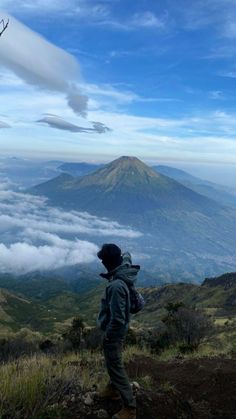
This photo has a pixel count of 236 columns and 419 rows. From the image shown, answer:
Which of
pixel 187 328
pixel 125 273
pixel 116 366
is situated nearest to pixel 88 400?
pixel 116 366

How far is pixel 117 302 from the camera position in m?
7.29

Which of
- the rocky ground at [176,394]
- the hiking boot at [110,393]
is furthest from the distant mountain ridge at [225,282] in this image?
the hiking boot at [110,393]

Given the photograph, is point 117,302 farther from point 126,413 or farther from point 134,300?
point 126,413

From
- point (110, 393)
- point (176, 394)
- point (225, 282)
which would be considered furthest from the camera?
point (225, 282)

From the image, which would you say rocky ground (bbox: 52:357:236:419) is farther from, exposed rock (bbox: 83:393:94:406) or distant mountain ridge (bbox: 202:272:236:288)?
distant mountain ridge (bbox: 202:272:236:288)

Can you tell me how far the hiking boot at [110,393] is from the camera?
26.2 feet

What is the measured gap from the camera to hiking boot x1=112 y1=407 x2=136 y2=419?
23.5ft

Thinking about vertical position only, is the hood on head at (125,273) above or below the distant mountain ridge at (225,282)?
above

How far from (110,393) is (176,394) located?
1.58 meters

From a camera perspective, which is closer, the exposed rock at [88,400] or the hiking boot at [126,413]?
the hiking boot at [126,413]

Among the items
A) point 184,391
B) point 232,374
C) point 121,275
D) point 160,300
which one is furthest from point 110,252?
point 160,300

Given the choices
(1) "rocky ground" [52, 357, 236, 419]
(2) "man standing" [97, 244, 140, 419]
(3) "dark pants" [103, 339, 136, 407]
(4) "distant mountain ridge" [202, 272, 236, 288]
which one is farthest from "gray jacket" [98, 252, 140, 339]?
(4) "distant mountain ridge" [202, 272, 236, 288]

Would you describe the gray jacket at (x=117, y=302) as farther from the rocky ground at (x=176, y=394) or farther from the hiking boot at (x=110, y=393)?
the rocky ground at (x=176, y=394)

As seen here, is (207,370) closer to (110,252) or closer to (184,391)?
(184,391)
